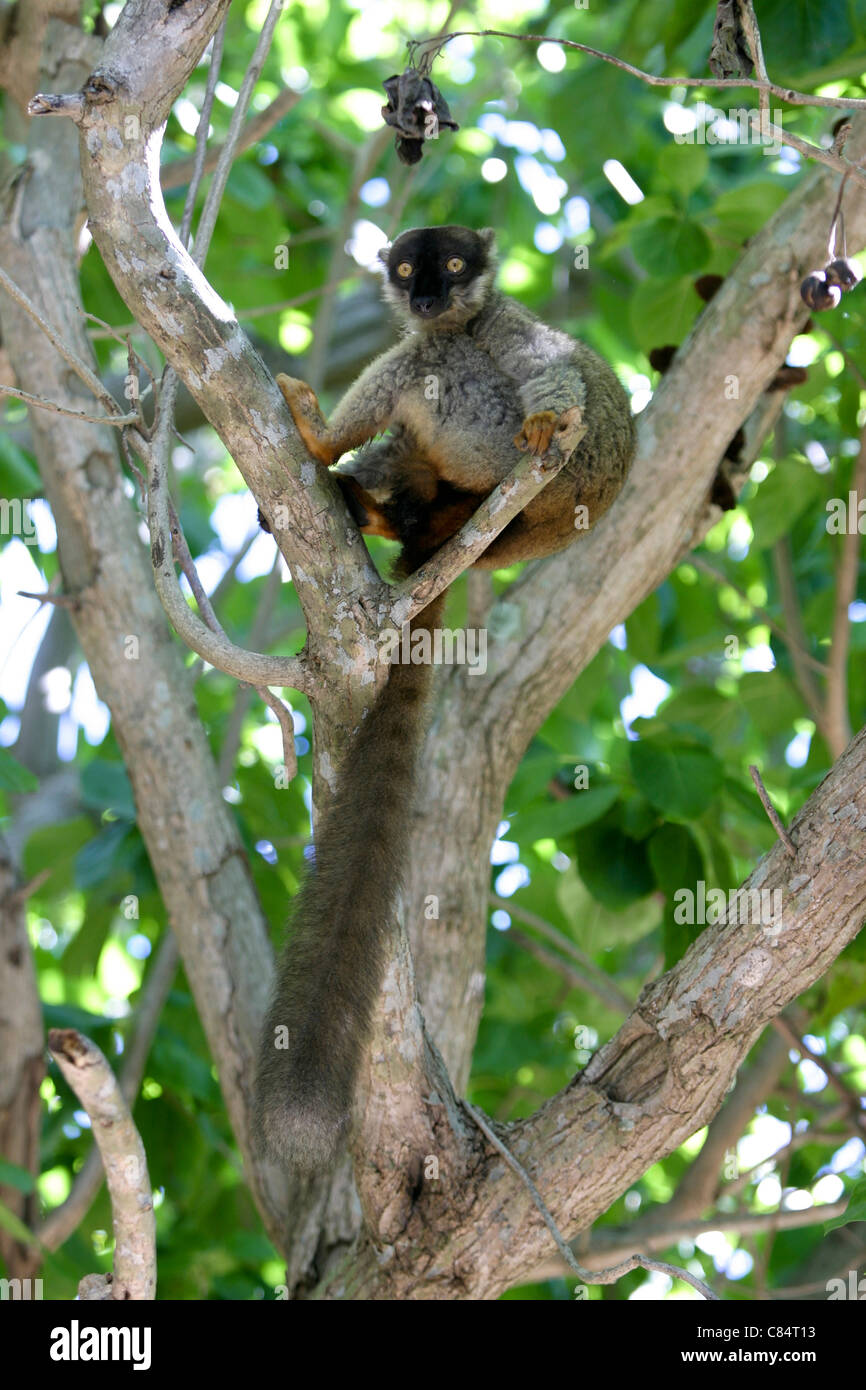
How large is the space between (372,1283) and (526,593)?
2505 millimetres

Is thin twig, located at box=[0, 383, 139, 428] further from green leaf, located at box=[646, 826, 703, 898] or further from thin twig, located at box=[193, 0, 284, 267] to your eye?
green leaf, located at box=[646, 826, 703, 898]

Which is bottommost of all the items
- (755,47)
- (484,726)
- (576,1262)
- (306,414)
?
(576,1262)

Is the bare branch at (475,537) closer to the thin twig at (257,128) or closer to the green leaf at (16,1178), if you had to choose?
the green leaf at (16,1178)

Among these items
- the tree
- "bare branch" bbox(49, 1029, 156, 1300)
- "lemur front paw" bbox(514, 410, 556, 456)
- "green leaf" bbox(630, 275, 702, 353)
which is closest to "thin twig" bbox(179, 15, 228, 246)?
the tree

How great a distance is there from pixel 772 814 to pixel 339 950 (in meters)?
1.15

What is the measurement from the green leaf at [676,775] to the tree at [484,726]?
13 millimetres

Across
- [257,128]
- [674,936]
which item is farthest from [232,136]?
[674,936]

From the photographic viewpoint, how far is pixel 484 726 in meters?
5.08

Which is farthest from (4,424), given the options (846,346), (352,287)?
(846,346)

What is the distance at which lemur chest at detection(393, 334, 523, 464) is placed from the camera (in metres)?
4.18

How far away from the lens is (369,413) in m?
4.07

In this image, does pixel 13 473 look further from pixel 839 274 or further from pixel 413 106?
Result: pixel 839 274

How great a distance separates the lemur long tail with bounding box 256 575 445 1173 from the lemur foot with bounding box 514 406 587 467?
0.81m
